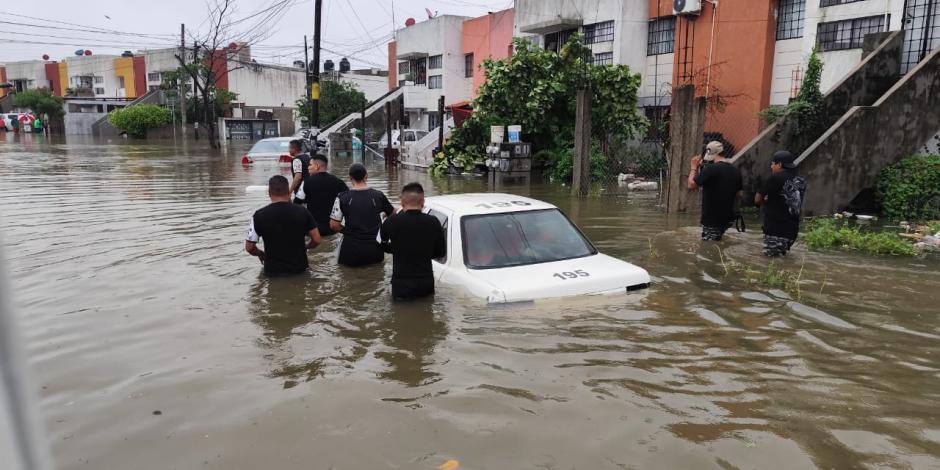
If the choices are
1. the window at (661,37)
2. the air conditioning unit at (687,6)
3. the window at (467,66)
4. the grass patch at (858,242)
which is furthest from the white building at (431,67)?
the grass patch at (858,242)

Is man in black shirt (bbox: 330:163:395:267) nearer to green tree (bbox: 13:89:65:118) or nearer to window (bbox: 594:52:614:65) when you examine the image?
window (bbox: 594:52:614:65)

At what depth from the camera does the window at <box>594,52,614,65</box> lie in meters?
24.3

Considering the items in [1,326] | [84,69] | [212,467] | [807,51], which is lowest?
[212,467]

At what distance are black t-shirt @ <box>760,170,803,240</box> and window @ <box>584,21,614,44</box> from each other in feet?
57.3

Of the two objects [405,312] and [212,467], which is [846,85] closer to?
[405,312]

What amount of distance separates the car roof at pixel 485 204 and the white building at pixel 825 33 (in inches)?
484

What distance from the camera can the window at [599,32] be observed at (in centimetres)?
2434

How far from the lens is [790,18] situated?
19.6 meters

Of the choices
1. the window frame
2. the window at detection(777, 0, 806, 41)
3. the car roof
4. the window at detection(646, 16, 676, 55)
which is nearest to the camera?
the car roof

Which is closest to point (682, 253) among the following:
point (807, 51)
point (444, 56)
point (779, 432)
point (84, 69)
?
point (779, 432)

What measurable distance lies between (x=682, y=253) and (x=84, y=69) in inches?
3066

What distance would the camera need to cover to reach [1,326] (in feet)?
2.40

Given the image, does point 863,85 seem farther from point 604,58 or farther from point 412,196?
point 604,58

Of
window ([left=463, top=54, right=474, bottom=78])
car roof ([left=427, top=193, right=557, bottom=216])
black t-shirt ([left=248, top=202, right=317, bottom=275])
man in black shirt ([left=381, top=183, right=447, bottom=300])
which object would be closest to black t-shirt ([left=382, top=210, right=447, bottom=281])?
man in black shirt ([left=381, top=183, right=447, bottom=300])
